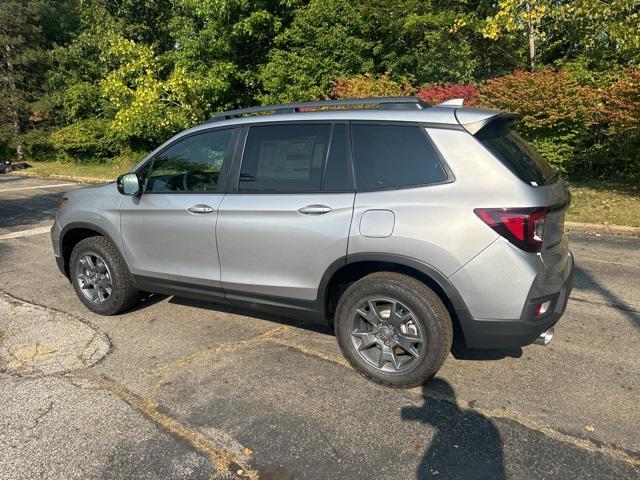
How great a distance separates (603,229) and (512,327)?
5525 millimetres

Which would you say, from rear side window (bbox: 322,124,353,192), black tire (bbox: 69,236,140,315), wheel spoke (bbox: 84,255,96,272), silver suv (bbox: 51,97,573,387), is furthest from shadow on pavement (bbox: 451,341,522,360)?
wheel spoke (bbox: 84,255,96,272)

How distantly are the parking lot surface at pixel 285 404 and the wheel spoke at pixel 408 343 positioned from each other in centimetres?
29

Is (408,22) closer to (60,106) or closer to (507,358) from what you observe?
(507,358)

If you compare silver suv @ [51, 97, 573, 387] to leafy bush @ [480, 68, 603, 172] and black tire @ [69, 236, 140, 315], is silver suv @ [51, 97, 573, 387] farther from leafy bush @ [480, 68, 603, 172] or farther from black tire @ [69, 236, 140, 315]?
leafy bush @ [480, 68, 603, 172]

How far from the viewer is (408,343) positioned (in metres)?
3.06

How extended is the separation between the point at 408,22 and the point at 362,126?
1232cm

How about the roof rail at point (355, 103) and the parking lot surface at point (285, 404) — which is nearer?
the parking lot surface at point (285, 404)

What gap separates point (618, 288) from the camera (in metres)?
4.93

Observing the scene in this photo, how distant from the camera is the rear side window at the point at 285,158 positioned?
3.34 metres

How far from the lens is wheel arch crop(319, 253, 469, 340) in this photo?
2.87m

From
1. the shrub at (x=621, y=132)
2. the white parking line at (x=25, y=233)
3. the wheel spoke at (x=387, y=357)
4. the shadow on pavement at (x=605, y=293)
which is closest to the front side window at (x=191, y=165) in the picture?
the wheel spoke at (x=387, y=357)

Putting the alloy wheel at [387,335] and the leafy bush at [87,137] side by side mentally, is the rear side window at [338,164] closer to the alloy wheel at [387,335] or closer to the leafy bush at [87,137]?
the alloy wheel at [387,335]

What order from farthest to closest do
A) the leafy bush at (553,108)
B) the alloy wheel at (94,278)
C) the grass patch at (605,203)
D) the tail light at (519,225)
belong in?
the leafy bush at (553,108) < the grass patch at (605,203) < the alloy wheel at (94,278) < the tail light at (519,225)

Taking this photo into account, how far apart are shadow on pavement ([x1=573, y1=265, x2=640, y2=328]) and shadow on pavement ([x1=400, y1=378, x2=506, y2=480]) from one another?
2.19 m
